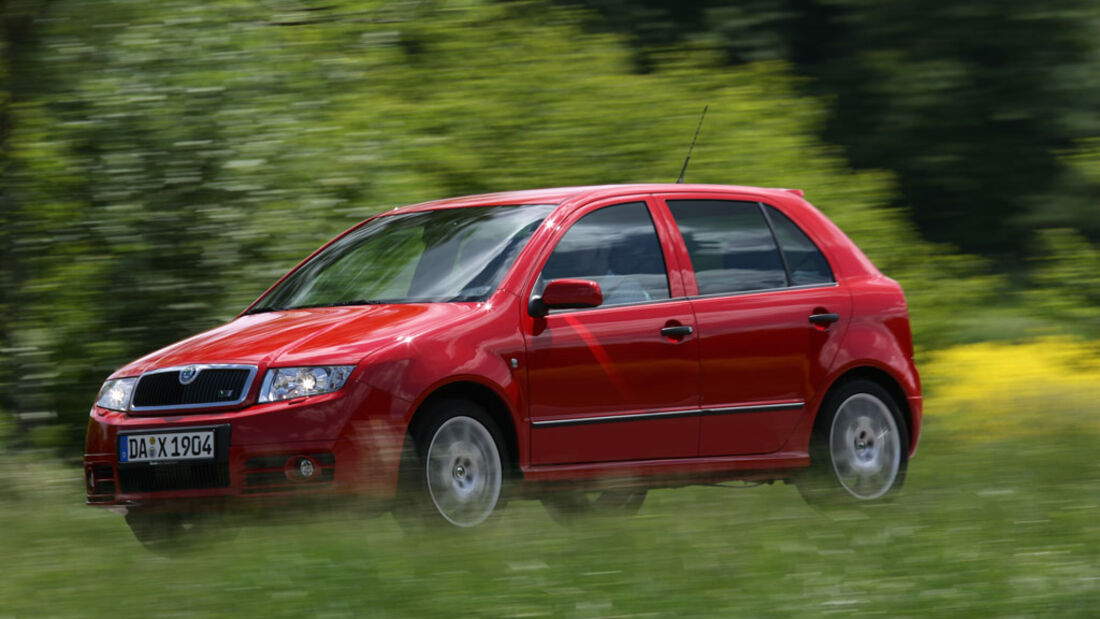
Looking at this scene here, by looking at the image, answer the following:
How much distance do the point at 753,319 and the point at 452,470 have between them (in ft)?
6.37

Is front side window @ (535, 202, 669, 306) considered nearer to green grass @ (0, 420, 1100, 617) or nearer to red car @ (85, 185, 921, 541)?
red car @ (85, 185, 921, 541)

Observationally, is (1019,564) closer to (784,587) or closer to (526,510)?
(784,587)

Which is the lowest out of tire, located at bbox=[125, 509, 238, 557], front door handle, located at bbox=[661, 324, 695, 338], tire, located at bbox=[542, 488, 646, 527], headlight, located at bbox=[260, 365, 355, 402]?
tire, located at bbox=[542, 488, 646, 527]

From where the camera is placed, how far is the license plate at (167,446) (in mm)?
6621

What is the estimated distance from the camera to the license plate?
6621mm

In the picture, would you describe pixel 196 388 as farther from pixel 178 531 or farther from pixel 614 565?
pixel 614 565

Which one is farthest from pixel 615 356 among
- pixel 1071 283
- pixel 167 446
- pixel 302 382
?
pixel 1071 283

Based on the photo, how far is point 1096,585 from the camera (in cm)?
566

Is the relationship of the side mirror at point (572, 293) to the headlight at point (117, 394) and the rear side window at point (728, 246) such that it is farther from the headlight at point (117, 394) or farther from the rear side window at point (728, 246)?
the headlight at point (117, 394)

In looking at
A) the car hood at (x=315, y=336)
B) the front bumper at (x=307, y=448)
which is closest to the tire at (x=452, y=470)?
the front bumper at (x=307, y=448)

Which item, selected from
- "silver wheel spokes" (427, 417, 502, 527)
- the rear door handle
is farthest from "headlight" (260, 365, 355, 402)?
the rear door handle

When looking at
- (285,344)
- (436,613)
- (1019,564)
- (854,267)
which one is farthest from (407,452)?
(854,267)

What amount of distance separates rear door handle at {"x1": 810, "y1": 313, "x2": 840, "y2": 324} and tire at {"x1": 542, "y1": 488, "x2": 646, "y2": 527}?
1.22 metres

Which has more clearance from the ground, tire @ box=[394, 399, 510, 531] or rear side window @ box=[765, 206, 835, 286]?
rear side window @ box=[765, 206, 835, 286]
